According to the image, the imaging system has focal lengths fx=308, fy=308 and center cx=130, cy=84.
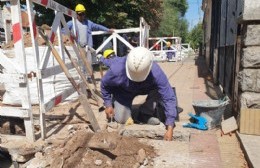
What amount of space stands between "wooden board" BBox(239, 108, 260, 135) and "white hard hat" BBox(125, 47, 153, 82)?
1.51 meters

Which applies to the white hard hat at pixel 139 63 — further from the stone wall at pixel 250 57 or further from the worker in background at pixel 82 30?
the worker in background at pixel 82 30

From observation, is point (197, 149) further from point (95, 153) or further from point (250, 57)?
point (250, 57)

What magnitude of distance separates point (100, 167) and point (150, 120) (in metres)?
1.59

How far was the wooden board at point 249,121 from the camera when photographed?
429cm

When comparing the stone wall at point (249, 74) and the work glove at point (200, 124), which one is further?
the work glove at point (200, 124)

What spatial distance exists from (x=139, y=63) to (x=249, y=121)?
1.79m

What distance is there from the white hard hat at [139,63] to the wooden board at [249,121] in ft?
4.97

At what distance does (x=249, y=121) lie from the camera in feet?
14.2

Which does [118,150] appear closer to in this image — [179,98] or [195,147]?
[195,147]

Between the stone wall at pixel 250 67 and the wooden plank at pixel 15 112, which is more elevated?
the stone wall at pixel 250 67

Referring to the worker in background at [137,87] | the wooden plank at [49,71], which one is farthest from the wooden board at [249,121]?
the wooden plank at [49,71]

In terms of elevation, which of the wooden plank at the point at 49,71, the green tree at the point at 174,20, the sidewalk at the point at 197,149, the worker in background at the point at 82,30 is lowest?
the sidewalk at the point at 197,149

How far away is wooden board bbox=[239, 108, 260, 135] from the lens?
429cm

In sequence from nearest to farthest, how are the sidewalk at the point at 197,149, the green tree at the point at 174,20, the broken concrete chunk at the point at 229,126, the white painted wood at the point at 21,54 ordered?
the sidewalk at the point at 197,149 → the white painted wood at the point at 21,54 → the broken concrete chunk at the point at 229,126 → the green tree at the point at 174,20
